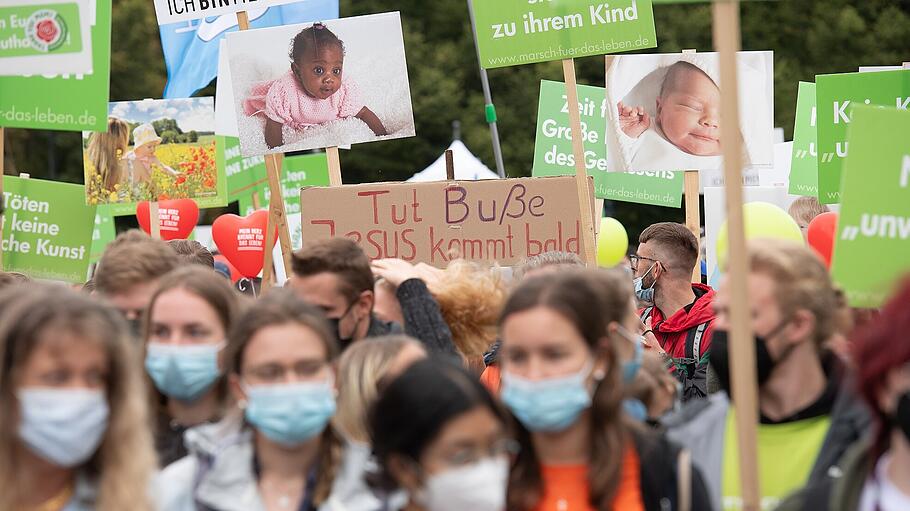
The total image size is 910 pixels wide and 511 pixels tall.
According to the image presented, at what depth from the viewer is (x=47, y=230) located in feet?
27.8

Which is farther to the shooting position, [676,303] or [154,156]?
[154,156]

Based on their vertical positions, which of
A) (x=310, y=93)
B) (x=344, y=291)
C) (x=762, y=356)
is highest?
(x=310, y=93)

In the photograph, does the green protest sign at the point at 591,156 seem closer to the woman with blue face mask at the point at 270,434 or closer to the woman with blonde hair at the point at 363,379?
the woman with blonde hair at the point at 363,379

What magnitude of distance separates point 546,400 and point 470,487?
0.29m

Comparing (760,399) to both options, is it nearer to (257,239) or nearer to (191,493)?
(191,493)

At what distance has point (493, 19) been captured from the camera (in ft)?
25.7

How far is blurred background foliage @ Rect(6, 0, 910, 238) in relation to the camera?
101ft

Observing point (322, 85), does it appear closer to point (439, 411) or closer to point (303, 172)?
point (439, 411)

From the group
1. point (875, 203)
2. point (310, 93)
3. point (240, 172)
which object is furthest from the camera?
point (240, 172)

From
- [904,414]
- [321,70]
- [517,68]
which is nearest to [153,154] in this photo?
[321,70]

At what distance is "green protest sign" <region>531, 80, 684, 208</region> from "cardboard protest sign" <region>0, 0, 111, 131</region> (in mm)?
4329

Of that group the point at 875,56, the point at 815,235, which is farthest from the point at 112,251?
the point at 875,56

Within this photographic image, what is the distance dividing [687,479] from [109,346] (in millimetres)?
1355

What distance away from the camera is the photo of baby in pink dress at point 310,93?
24.8 feet
